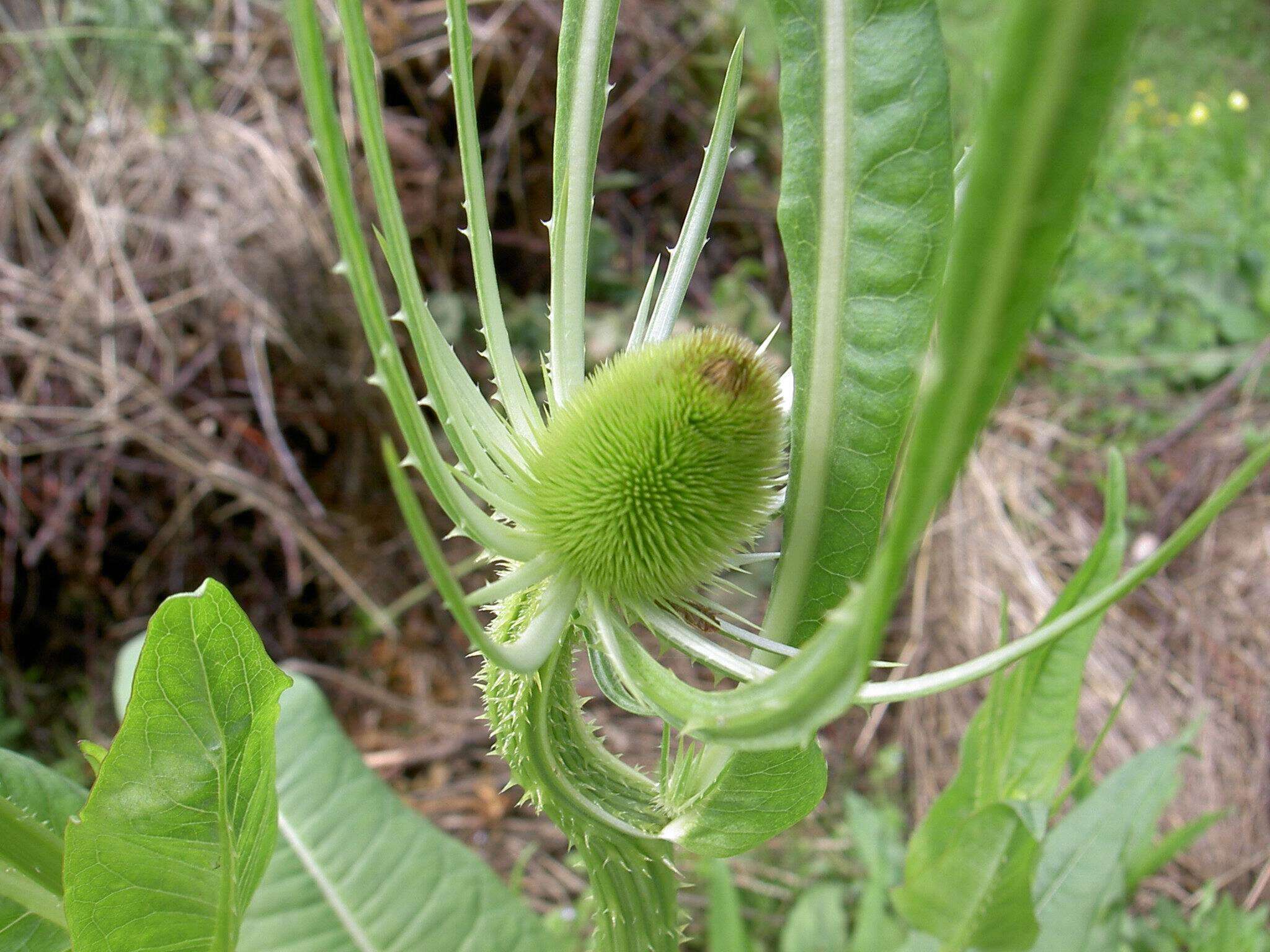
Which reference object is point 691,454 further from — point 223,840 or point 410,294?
point 223,840

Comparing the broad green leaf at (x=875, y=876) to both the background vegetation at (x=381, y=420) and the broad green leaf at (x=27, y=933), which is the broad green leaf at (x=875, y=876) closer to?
the background vegetation at (x=381, y=420)

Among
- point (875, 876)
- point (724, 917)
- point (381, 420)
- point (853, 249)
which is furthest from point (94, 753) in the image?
point (381, 420)

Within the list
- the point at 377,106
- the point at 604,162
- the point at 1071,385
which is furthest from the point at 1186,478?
the point at 377,106

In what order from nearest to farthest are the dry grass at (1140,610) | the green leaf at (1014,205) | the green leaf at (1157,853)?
the green leaf at (1014,205) → the green leaf at (1157,853) → the dry grass at (1140,610)

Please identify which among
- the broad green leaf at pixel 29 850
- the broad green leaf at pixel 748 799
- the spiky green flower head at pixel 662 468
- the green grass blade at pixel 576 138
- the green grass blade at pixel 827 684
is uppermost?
the green grass blade at pixel 576 138

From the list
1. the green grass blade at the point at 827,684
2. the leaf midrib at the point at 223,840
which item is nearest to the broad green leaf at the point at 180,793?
the leaf midrib at the point at 223,840
